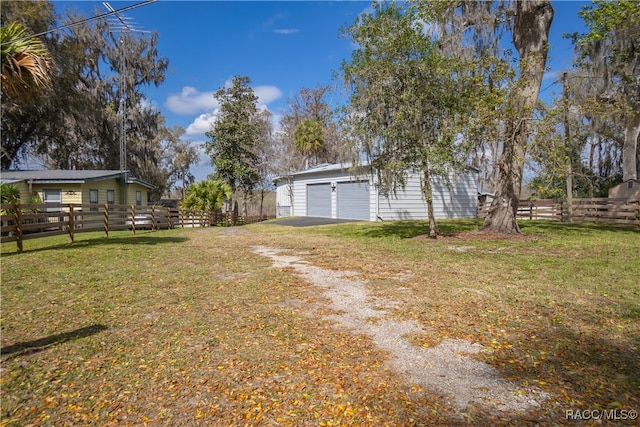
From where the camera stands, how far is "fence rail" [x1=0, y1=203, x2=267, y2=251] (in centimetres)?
809

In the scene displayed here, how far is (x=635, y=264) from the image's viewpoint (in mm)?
6426

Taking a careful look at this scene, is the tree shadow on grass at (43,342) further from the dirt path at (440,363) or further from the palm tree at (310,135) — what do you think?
the palm tree at (310,135)

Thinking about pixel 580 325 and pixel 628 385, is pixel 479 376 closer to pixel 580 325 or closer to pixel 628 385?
pixel 628 385

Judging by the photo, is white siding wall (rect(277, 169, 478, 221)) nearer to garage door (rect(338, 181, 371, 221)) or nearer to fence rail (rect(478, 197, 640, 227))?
garage door (rect(338, 181, 371, 221))

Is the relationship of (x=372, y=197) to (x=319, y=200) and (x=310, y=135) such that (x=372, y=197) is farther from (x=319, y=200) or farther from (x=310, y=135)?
(x=310, y=135)

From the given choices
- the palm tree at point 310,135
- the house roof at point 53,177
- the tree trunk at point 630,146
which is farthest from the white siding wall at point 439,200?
the house roof at point 53,177

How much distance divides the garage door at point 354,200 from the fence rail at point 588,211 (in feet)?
18.2

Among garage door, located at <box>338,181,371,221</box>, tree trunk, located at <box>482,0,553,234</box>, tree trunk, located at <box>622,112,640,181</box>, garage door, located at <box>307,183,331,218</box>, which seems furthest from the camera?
garage door, located at <box>307,183,331,218</box>

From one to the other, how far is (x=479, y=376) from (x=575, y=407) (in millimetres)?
598

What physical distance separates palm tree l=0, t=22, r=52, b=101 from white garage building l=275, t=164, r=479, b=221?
11.0 meters

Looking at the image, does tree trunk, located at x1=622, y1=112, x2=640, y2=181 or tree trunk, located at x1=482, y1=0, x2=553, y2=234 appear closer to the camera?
tree trunk, located at x1=482, y1=0, x2=553, y2=234

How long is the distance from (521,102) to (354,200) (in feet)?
31.9

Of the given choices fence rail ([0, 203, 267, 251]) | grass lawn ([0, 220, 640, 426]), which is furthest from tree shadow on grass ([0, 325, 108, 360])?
fence rail ([0, 203, 267, 251])

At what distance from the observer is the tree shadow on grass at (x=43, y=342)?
3071 mm
